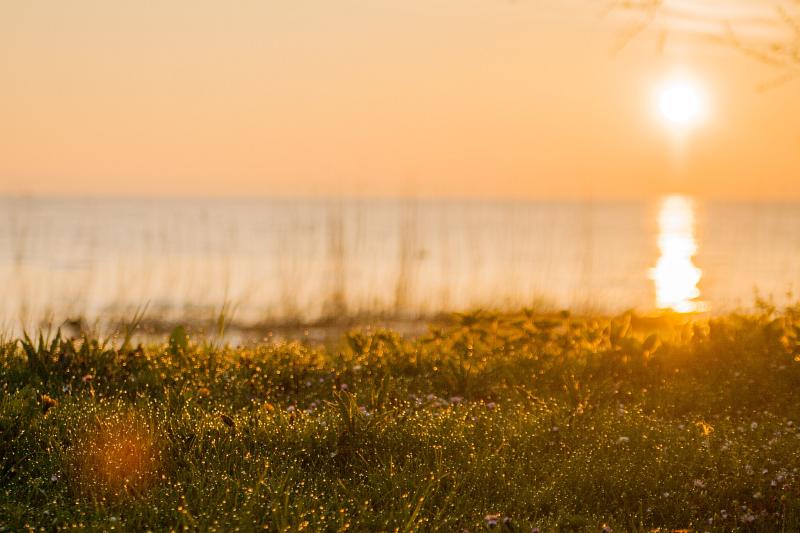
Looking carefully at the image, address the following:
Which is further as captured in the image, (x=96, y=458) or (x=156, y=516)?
(x=96, y=458)

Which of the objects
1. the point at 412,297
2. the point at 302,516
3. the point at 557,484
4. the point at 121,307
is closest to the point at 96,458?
the point at 302,516

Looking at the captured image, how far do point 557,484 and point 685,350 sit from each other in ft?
10.6

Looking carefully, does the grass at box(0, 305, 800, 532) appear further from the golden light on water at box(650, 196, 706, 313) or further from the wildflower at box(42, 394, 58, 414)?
the golden light on water at box(650, 196, 706, 313)

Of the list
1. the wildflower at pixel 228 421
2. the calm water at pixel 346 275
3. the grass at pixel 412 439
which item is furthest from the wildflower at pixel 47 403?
the calm water at pixel 346 275

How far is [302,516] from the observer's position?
3617 millimetres

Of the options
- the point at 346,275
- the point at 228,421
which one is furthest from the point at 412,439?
the point at 346,275

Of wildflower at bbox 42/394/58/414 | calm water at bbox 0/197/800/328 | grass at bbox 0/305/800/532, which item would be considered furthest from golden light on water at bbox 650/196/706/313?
wildflower at bbox 42/394/58/414

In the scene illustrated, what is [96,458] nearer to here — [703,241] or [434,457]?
[434,457]

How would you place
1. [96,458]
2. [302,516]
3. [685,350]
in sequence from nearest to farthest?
[302,516], [96,458], [685,350]

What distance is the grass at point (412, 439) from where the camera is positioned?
13.1ft

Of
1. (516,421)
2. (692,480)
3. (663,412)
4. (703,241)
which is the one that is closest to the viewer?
(692,480)

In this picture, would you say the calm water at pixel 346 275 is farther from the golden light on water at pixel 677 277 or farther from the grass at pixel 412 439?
the grass at pixel 412 439

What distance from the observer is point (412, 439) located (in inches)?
191

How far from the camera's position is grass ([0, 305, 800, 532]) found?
3986 millimetres
